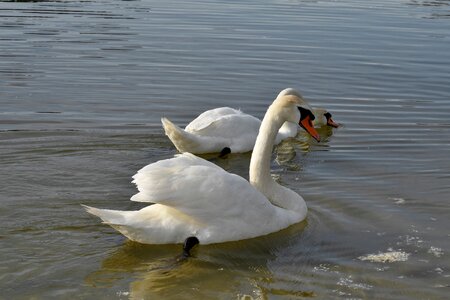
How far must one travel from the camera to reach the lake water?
6422 millimetres

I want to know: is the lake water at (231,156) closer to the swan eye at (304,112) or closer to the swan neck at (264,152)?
the swan neck at (264,152)

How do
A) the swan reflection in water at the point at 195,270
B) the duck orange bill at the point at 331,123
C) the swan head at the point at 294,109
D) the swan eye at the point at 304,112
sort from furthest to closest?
1. the duck orange bill at the point at 331,123
2. the swan eye at the point at 304,112
3. the swan head at the point at 294,109
4. the swan reflection in water at the point at 195,270

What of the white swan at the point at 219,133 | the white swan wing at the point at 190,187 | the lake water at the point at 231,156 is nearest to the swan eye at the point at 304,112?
the lake water at the point at 231,156

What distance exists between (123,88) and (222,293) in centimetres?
765

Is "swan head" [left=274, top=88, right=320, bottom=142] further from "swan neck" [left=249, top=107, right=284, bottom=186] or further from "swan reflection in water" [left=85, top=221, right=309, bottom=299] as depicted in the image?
"swan reflection in water" [left=85, top=221, right=309, bottom=299]

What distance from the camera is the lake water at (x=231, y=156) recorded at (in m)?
6.42

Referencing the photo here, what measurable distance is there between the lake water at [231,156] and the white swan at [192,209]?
0.17 meters

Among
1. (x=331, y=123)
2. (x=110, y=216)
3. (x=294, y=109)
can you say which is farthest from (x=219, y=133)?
(x=110, y=216)

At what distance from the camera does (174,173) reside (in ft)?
21.9

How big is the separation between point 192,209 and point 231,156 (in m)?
3.70

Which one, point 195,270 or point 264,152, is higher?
point 264,152

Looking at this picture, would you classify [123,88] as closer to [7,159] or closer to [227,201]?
[7,159]

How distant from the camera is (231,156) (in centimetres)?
1036

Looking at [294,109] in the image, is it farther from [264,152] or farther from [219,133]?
[219,133]
